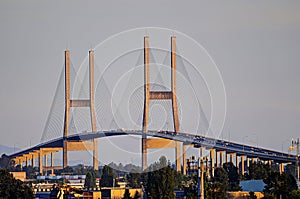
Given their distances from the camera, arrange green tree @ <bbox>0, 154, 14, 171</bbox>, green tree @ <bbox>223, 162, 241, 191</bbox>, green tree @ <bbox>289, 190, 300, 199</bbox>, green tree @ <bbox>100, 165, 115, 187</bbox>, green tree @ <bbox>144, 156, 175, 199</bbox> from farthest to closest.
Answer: green tree @ <bbox>0, 154, 14, 171</bbox>
green tree @ <bbox>100, 165, 115, 187</bbox>
green tree @ <bbox>223, 162, 241, 191</bbox>
green tree @ <bbox>144, 156, 175, 199</bbox>
green tree @ <bbox>289, 190, 300, 199</bbox>

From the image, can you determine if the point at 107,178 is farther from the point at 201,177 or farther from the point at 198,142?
the point at 201,177

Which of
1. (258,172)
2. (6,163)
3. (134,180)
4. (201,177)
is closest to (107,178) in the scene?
(134,180)

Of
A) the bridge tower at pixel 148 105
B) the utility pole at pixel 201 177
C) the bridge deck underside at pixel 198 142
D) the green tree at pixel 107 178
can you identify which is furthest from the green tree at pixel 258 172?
the utility pole at pixel 201 177

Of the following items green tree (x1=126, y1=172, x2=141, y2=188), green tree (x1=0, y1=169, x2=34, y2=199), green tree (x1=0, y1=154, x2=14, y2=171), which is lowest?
green tree (x1=0, y1=169, x2=34, y2=199)

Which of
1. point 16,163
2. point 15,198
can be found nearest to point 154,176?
point 15,198

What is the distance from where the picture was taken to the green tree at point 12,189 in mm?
Result: 62559

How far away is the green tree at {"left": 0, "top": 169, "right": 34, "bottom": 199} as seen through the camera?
62.6m

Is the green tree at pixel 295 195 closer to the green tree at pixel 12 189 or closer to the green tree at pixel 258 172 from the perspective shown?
the green tree at pixel 12 189

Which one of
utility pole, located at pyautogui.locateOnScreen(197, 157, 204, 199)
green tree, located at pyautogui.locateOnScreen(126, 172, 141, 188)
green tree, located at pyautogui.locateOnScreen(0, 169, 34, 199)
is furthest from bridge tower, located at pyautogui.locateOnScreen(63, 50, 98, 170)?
utility pole, located at pyautogui.locateOnScreen(197, 157, 204, 199)

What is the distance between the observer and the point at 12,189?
63.9 m

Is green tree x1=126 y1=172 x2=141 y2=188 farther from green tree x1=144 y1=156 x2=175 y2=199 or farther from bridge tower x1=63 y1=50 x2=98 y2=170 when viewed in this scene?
green tree x1=144 y1=156 x2=175 y2=199

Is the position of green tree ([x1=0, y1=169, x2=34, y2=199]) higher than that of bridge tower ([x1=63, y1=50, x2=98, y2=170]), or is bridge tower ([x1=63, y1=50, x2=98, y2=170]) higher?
bridge tower ([x1=63, y1=50, x2=98, y2=170])

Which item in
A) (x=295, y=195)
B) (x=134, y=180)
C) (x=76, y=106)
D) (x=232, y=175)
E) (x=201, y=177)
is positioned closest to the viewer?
(x=201, y=177)

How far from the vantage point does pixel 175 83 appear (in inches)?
3996
